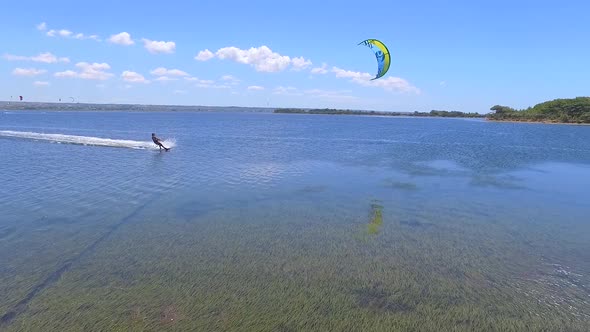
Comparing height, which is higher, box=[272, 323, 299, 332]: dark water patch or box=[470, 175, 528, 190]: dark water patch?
box=[470, 175, 528, 190]: dark water patch

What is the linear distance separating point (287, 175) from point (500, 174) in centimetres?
1516

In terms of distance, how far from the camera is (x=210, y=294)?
1048 centimetres

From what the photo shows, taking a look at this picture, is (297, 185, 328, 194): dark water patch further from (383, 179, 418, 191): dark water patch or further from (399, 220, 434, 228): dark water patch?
(399, 220, 434, 228): dark water patch

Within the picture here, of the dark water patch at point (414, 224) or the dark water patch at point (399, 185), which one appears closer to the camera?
the dark water patch at point (414, 224)

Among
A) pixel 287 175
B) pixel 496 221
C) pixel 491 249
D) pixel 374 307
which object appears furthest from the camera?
pixel 287 175

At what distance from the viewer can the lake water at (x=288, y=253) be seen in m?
9.66

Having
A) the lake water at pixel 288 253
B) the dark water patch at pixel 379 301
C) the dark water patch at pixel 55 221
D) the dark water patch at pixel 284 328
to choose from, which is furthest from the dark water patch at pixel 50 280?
the dark water patch at pixel 379 301

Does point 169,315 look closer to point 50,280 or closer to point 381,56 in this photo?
point 50,280

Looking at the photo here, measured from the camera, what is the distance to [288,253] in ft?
44.1

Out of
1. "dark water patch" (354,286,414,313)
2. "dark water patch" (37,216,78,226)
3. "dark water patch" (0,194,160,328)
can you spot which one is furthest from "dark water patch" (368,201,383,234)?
"dark water patch" (37,216,78,226)

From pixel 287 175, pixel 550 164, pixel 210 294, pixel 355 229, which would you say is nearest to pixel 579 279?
pixel 355 229

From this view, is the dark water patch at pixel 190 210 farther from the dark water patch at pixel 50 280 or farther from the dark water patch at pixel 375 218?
the dark water patch at pixel 375 218

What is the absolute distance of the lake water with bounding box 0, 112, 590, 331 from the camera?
9656mm

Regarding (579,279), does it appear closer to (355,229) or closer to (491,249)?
(491,249)
